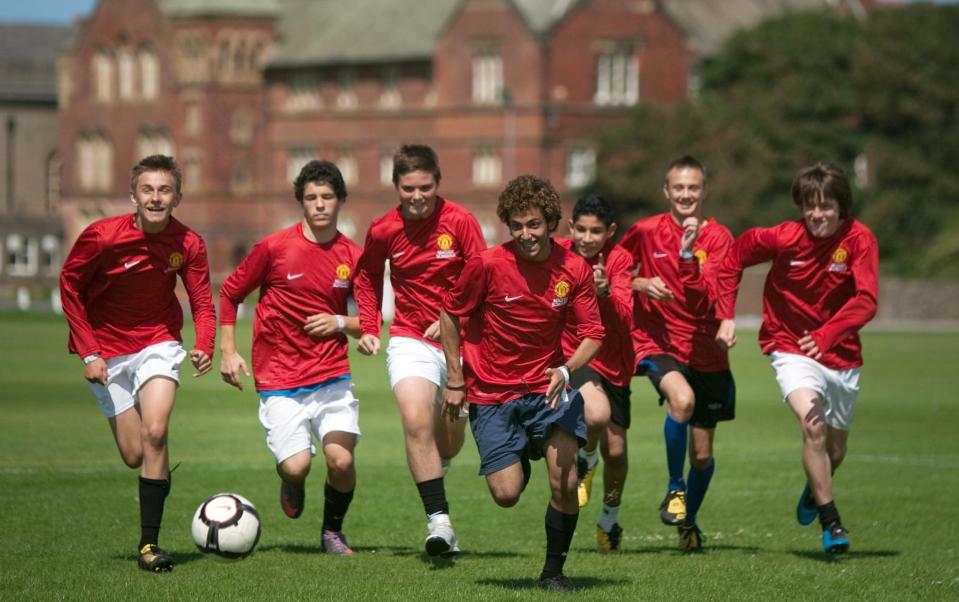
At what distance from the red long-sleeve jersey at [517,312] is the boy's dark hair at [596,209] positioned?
1567 mm

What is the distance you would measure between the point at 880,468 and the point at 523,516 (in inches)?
231

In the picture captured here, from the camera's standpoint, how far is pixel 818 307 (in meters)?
12.6

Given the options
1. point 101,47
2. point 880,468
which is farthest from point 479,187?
point 880,468

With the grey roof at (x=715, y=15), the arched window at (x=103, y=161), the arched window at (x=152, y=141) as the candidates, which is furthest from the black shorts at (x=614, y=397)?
the arched window at (x=103, y=161)

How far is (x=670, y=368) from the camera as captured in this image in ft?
43.1

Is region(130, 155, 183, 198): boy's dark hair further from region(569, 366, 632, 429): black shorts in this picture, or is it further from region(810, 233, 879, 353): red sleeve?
region(810, 233, 879, 353): red sleeve

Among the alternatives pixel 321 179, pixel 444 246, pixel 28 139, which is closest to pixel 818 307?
pixel 444 246

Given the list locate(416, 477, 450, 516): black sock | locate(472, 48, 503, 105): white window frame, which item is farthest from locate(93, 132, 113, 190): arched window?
locate(416, 477, 450, 516): black sock

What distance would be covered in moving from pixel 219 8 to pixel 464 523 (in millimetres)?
91238

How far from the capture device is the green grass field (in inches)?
430

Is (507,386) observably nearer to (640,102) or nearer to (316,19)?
(640,102)

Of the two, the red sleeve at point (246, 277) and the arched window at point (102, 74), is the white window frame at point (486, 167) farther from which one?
the red sleeve at point (246, 277)

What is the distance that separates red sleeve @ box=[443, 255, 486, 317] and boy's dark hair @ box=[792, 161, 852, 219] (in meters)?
2.72

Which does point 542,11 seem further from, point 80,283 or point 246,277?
point 80,283
